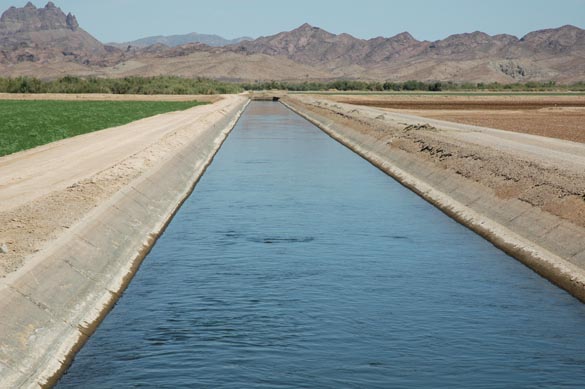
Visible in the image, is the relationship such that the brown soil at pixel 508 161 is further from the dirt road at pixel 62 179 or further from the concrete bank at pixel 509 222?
the dirt road at pixel 62 179

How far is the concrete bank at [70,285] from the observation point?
11.7 meters

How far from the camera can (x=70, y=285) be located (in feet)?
49.8

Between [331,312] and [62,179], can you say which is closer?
[331,312]

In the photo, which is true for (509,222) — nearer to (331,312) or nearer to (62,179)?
(331,312)

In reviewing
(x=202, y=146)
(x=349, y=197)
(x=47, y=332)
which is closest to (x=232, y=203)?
(x=349, y=197)

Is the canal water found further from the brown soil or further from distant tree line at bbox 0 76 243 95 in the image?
distant tree line at bbox 0 76 243 95

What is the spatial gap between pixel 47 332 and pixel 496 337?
22.1 ft

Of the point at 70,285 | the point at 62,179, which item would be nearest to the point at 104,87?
the point at 62,179

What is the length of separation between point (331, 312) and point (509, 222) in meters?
9.95

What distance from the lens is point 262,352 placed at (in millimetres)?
12688

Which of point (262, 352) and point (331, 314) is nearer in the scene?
point (262, 352)

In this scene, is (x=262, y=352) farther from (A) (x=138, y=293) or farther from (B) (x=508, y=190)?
(B) (x=508, y=190)

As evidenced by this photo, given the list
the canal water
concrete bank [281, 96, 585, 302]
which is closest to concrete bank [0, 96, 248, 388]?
the canal water

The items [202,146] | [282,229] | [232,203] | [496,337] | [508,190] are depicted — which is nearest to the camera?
[496,337]
